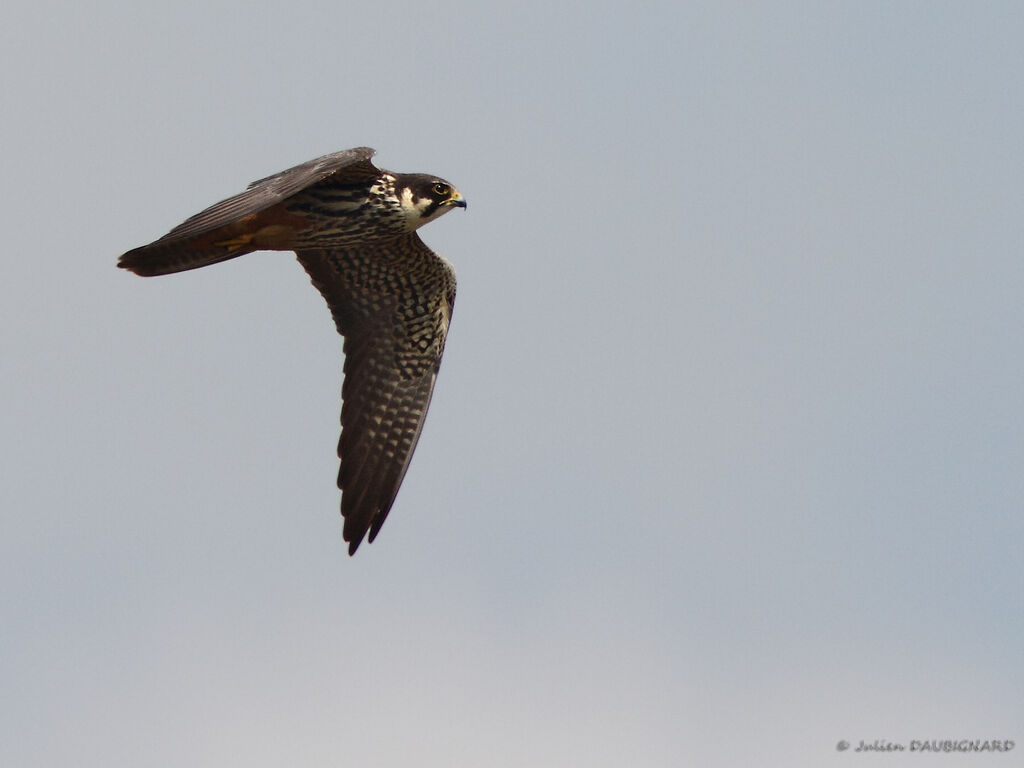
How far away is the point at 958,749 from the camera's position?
11.6 metres

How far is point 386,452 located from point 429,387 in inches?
35.4

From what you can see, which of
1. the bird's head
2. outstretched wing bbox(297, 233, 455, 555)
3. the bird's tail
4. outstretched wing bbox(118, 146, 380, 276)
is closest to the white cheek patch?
the bird's head

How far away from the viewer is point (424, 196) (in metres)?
13.5

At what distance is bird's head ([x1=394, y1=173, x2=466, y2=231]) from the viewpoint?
13445 mm

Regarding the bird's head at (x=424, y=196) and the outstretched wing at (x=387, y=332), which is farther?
the outstretched wing at (x=387, y=332)

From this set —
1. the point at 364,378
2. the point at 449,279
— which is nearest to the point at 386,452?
Result: the point at 364,378

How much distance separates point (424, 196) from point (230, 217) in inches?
93.4

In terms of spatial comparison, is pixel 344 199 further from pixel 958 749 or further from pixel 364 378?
pixel 958 749

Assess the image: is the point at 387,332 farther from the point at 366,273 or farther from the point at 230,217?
the point at 230,217

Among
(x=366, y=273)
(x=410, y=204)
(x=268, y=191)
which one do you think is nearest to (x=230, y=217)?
(x=268, y=191)

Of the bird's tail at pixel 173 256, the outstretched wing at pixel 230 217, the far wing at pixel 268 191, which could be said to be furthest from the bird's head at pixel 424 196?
the bird's tail at pixel 173 256

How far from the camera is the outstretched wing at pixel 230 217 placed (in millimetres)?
11680

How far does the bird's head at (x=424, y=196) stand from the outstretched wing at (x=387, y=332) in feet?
2.85

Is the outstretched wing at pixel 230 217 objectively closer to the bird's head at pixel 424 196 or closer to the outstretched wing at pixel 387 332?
the bird's head at pixel 424 196
